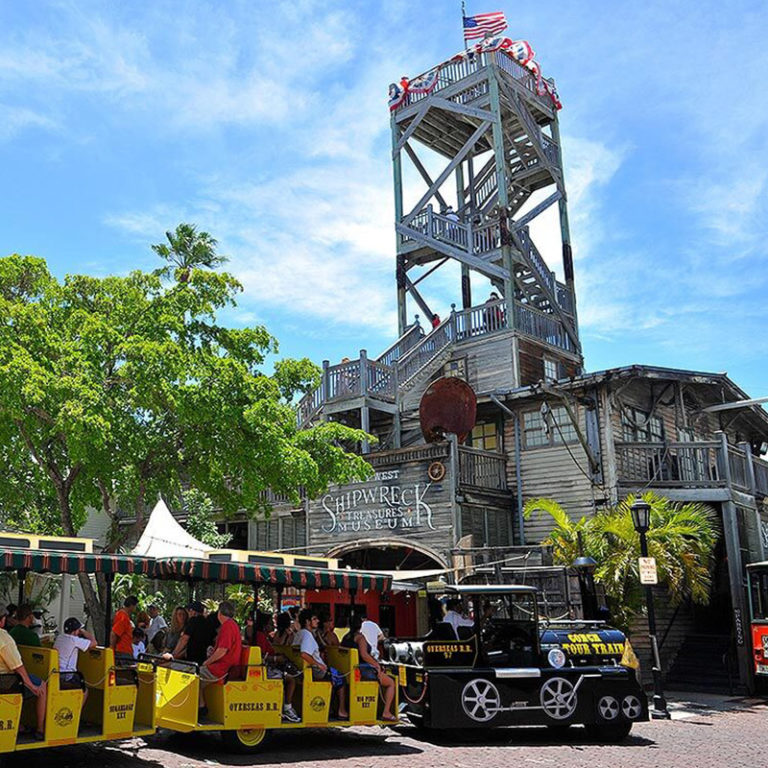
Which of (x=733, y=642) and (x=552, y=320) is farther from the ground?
(x=552, y=320)

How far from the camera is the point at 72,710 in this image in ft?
30.3

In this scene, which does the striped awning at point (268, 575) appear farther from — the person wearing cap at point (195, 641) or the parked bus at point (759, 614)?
the parked bus at point (759, 614)

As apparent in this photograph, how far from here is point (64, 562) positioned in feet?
31.1

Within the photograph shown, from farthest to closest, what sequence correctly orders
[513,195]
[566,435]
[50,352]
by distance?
[513,195], [566,435], [50,352]

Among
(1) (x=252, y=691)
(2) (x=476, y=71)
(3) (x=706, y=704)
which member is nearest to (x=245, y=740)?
(1) (x=252, y=691)

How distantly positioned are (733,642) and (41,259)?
17657 millimetres

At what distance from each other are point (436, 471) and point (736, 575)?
7.30 m

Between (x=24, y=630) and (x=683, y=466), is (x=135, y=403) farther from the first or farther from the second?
(x=683, y=466)

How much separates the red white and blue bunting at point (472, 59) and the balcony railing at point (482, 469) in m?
13.8

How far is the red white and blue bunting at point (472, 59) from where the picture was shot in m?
29.0

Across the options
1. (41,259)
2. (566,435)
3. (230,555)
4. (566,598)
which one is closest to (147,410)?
(41,259)

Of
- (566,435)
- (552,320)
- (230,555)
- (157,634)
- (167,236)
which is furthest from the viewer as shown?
(552,320)

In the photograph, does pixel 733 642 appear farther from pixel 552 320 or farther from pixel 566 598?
pixel 552 320

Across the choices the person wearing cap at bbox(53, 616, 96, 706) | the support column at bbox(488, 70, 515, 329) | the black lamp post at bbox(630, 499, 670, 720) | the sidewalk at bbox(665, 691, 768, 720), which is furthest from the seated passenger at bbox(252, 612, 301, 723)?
the support column at bbox(488, 70, 515, 329)
